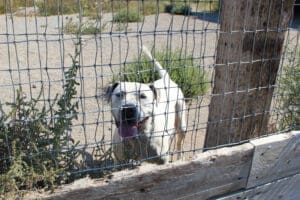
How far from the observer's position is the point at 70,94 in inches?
92.4

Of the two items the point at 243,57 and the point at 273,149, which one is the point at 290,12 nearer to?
the point at 243,57

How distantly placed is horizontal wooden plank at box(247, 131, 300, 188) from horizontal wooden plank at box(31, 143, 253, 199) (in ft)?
0.21

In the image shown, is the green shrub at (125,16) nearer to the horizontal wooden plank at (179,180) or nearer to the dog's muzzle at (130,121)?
the dog's muzzle at (130,121)

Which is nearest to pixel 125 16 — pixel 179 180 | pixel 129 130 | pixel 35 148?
pixel 129 130

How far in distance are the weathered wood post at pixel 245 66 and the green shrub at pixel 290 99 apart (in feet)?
1.01

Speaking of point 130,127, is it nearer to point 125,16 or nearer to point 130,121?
point 130,121

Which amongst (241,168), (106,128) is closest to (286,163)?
(241,168)

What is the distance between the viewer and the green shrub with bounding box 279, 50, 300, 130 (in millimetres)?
3252

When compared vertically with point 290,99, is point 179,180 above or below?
below

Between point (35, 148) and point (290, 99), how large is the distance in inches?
85.2

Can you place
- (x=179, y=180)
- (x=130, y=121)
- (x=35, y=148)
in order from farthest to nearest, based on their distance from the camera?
(x=130, y=121) < (x=179, y=180) < (x=35, y=148)

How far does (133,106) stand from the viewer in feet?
10.6

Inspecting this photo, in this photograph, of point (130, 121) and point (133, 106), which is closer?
point (133, 106)

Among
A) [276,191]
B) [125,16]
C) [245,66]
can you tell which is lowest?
[276,191]
